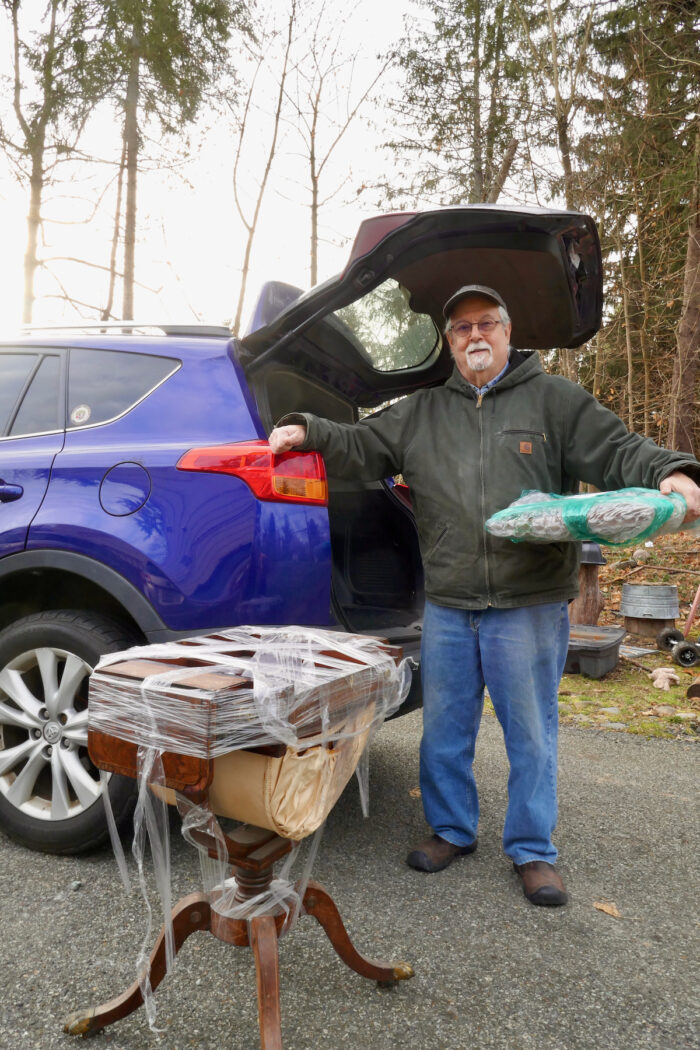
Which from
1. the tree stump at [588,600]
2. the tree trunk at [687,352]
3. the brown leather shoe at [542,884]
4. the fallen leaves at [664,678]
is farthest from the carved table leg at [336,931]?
the tree trunk at [687,352]

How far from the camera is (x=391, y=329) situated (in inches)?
123

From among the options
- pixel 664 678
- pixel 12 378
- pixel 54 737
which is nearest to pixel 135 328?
pixel 12 378

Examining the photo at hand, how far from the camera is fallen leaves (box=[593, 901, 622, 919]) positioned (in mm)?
2141

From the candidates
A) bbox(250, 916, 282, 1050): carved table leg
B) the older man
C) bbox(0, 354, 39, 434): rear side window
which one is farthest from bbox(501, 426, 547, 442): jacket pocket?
bbox(0, 354, 39, 434): rear side window

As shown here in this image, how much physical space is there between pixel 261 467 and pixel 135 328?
3.10 ft

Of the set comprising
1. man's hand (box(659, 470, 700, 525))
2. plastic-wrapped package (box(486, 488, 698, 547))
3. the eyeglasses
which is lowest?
plastic-wrapped package (box(486, 488, 698, 547))

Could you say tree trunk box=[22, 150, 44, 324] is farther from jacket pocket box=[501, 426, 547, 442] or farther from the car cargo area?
jacket pocket box=[501, 426, 547, 442]

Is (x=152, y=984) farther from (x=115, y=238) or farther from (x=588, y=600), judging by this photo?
(x=115, y=238)

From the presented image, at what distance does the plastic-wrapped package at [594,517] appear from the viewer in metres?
1.91

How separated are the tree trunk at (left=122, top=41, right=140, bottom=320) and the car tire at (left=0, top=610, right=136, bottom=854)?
11347 mm

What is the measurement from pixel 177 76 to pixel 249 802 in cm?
1479

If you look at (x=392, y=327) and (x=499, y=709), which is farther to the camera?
(x=392, y=327)

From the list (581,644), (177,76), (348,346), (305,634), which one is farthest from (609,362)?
(305,634)

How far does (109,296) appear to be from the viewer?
45.4 feet
